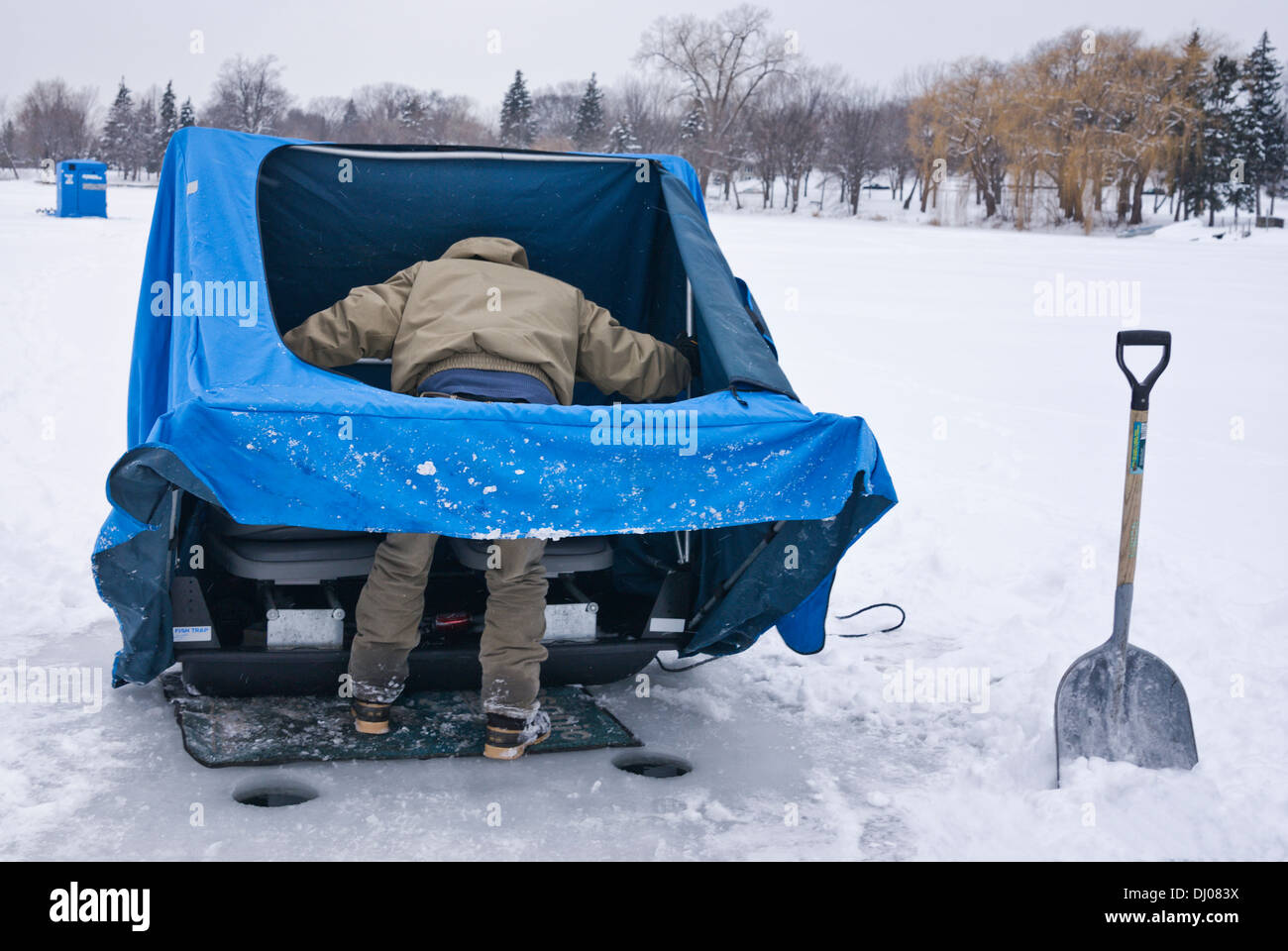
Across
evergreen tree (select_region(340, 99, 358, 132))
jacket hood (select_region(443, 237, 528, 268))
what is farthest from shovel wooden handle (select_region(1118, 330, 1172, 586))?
evergreen tree (select_region(340, 99, 358, 132))

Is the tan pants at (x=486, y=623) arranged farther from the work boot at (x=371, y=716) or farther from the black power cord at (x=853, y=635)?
the black power cord at (x=853, y=635)

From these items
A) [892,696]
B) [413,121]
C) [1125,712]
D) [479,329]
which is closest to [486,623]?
[479,329]

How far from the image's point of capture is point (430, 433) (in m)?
2.66

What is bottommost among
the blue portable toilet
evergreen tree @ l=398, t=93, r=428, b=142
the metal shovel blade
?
the metal shovel blade

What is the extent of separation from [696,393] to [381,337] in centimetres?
103

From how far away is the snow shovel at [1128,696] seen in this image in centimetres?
302

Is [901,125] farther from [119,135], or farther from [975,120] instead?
[119,135]

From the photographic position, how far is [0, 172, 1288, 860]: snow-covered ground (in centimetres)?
272

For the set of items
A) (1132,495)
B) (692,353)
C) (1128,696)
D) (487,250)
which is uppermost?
(487,250)

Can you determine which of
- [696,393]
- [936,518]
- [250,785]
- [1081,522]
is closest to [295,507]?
[250,785]

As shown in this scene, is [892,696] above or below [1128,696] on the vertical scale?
below

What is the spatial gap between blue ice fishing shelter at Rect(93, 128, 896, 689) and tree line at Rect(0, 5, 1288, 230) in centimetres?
2814

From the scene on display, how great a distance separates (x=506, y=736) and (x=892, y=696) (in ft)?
4.31

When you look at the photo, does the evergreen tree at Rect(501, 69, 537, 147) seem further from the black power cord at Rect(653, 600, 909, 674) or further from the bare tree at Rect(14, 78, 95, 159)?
the black power cord at Rect(653, 600, 909, 674)
